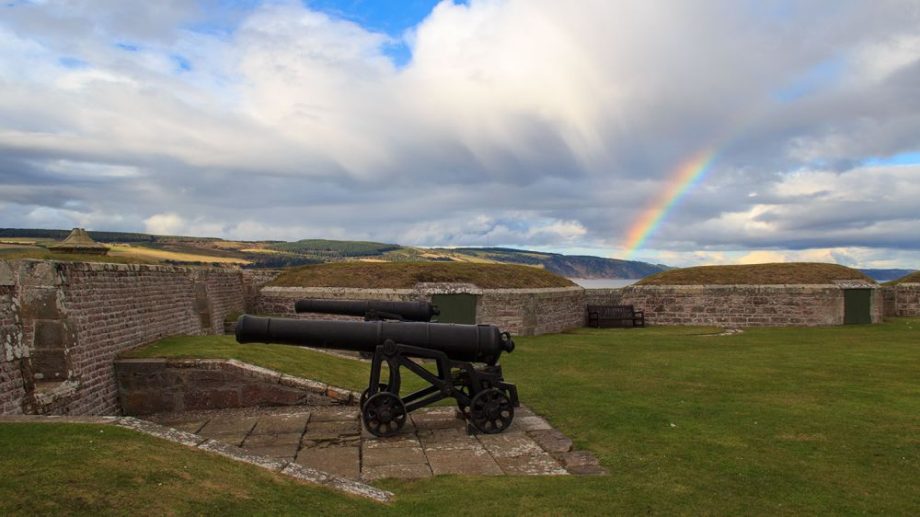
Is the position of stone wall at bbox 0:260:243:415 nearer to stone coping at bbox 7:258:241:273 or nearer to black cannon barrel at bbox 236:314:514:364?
stone coping at bbox 7:258:241:273

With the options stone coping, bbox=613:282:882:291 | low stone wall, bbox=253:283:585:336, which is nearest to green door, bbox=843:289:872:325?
stone coping, bbox=613:282:882:291

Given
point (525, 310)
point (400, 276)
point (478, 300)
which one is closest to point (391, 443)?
point (478, 300)

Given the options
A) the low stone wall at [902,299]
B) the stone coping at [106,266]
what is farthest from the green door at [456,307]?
the low stone wall at [902,299]

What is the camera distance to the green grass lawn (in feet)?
14.6

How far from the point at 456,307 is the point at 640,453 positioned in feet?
43.1

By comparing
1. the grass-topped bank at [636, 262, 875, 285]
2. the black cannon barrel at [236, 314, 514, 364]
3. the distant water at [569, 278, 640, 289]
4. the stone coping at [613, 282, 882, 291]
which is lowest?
the distant water at [569, 278, 640, 289]

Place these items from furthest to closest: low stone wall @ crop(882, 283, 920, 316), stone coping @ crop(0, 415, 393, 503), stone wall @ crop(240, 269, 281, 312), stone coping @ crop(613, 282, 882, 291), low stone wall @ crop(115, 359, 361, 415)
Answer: low stone wall @ crop(882, 283, 920, 316) → stone coping @ crop(613, 282, 882, 291) → stone wall @ crop(240, 269, 281, 312) → low stone wall @ crop(115, 359, 361, 415) → stone coping @ crop(0, 415, 393, 503)

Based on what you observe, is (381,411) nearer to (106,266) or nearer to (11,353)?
(11,353)

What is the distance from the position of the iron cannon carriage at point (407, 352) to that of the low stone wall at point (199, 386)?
200 cm

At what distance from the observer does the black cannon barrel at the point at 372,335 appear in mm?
7355

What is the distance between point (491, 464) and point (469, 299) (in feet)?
43.6

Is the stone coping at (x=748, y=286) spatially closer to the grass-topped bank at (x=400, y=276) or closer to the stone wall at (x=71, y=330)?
the grass-topped bank at (x=400, y=276)

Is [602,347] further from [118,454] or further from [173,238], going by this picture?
[173,238]

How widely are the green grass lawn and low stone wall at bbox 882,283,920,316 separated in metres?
16.2
